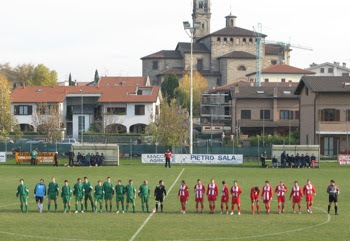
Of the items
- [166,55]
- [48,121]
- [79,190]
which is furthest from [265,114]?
[166,55]

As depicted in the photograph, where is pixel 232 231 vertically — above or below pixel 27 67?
below

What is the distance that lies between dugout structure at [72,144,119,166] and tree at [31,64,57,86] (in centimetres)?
7687

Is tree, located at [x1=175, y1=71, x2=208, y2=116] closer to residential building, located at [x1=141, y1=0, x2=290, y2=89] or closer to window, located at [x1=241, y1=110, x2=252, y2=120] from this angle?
residential building, located at [x1=141, y1=0, x2=290, y2=89]

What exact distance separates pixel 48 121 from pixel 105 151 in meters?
21.5

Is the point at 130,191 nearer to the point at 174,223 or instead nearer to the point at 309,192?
the point at 174,223

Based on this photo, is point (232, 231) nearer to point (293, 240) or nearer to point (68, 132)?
point (293, 240)

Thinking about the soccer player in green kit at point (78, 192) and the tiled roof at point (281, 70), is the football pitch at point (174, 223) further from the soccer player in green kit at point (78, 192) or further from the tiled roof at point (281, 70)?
the tiled roof at point (281, 70)

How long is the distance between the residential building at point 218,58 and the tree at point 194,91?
773 centimetres

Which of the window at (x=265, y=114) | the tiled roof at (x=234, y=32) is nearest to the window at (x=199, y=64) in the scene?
the tiled roof at (x=234, y=32)

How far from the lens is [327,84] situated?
234 feet

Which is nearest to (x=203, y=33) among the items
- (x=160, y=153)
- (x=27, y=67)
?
(x=27, y=67)

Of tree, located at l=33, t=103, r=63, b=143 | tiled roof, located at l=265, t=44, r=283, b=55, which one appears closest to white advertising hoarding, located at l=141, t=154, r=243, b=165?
tree, located at l=33, t=103, r=63, b=143

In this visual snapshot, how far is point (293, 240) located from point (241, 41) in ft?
429

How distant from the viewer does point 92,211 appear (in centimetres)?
3156
